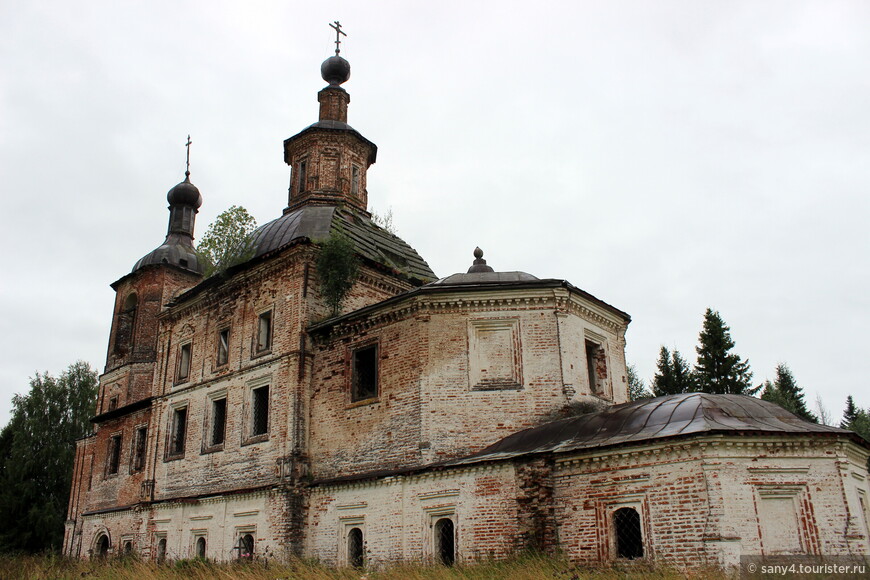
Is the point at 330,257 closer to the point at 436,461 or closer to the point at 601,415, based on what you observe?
the point at 436,461

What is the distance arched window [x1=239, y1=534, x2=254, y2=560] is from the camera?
15344 mm

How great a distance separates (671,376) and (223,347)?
19243mm

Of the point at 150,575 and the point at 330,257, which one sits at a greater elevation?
the point at 330,257

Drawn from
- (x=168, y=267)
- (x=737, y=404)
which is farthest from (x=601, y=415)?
(x=168, y=267)

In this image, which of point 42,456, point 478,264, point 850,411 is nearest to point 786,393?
point 850,411

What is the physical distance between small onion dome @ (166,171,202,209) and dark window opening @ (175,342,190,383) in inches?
463

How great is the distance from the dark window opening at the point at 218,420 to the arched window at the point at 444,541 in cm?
739

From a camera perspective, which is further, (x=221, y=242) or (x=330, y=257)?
(x=221, y=242)

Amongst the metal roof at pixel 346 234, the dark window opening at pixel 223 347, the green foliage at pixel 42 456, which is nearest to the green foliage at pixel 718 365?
the metal roof at pixel 346 234

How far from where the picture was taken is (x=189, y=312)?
1981 cm

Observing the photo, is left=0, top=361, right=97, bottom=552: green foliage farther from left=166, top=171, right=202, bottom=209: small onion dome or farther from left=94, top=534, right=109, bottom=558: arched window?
left=166, top=171, right=202, bottom=209: small onion dome

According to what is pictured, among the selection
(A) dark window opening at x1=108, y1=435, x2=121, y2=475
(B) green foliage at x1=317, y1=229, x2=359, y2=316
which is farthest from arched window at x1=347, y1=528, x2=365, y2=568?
(A) dark window opening at x1=108, y1=435, x2=121, y2=475

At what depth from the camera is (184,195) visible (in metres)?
29.7

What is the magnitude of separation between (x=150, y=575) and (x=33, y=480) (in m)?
21.8
